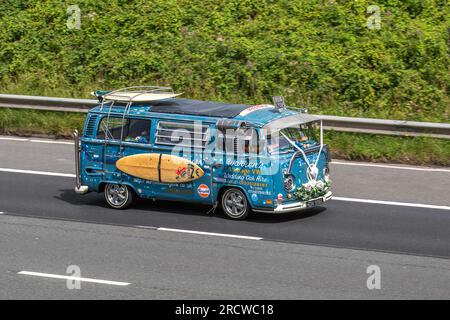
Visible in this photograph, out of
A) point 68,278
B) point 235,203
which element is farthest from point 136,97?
point 68,278

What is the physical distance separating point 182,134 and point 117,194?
5.78 feet

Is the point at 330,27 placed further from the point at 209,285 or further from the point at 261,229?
the point at 209,285

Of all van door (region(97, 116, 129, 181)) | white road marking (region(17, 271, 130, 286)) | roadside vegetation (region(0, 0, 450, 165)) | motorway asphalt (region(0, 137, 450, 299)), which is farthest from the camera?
roadside vegetation (region(0, 0, 450, 165))

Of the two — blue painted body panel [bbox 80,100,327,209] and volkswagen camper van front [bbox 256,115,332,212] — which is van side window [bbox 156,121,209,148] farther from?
volkswagen camper van front [bbox 256,115,332,212]

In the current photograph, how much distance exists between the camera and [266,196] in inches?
606

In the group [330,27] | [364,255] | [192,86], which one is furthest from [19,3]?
[364,255]

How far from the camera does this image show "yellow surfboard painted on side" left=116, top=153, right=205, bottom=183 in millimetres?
15828

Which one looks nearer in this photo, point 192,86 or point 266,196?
point 266,196

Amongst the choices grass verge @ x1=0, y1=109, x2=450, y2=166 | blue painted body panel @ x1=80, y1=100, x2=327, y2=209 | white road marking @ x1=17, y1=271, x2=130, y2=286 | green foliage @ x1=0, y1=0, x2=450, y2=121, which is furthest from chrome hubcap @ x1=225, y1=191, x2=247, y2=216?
green foliage @ x1=0, y1=0, x2=450, y2=121

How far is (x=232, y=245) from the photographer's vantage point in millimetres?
14531

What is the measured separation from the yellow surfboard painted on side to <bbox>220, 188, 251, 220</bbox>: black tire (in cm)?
57

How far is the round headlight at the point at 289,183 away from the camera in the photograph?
15.4m

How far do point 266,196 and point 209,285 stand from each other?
3.20m

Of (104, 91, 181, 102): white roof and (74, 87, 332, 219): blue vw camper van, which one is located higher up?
(104, 91, 181, 102): white roof
